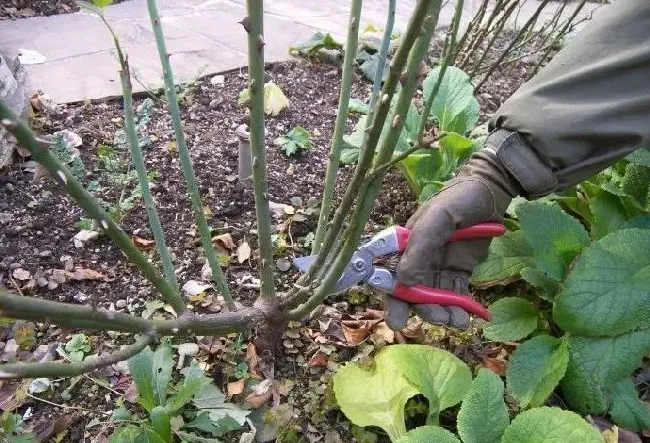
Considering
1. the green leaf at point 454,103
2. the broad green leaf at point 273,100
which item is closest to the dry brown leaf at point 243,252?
the broad green leaf at point 273,100

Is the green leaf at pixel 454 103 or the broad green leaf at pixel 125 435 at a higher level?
the green leaf at pixel 454 103

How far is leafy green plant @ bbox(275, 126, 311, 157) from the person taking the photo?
220 cm

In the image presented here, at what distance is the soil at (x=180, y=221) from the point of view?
59.3 inches

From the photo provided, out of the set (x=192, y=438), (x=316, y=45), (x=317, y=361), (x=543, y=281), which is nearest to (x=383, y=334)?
(x=317, y=361)

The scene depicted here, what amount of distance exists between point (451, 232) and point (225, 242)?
0.70 meters

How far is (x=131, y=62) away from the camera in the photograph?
274 centimetres

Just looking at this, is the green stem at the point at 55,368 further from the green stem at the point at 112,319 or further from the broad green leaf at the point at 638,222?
the broad green leaf at the point at 638,222

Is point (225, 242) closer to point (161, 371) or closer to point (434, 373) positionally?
point (161, 371)

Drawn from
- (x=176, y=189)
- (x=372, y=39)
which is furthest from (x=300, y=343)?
(x=372, y=39)

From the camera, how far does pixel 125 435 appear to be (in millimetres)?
1256

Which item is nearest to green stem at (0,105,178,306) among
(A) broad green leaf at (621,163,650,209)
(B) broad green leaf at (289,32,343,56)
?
(A) broad green leaf at (621,163,650,209)

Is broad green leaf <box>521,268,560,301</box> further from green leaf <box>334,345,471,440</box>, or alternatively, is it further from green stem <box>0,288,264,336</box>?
green stem <box>0,288,264,336</box>

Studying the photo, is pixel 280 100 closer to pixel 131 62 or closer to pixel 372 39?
pixel 131 62

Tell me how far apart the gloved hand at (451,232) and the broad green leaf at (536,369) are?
184 mm
